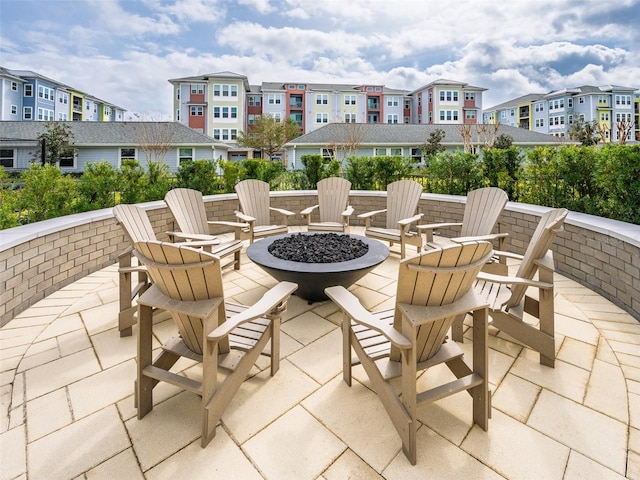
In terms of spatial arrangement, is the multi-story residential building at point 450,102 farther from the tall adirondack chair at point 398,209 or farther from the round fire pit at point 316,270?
the round fire pit at point 316,270

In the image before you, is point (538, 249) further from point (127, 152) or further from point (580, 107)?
point (580, 107)

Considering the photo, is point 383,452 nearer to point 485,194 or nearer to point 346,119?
point 485,194

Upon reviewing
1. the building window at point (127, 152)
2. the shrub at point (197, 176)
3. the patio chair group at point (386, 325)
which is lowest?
the patio chair group at point (386, 325)

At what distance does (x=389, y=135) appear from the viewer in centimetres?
2511

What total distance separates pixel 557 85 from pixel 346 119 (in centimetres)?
3227

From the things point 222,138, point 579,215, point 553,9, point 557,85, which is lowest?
point 579,215

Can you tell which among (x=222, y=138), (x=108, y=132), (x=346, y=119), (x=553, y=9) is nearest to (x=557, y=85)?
(x=346, y=119)

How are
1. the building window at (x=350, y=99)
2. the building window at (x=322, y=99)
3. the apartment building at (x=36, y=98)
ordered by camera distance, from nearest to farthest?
the apartment building at (x=36, y=98) → the building window at (x=322, y=99) → the building window at (x=350, y=99)

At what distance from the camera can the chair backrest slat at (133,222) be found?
2586 mm

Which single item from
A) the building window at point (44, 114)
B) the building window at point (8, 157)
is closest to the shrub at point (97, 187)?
the building window at point (8, 157)

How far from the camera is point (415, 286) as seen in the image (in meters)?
1.45

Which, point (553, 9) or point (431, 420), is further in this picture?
point (553, 9)

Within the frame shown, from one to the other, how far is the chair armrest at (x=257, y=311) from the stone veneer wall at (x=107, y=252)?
2363mm

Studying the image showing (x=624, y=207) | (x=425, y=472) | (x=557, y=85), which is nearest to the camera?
(x=425, y=472)
